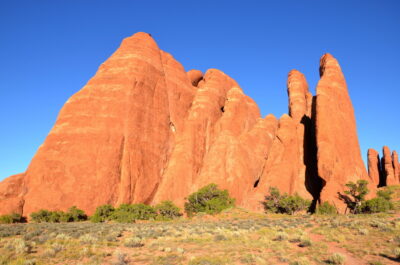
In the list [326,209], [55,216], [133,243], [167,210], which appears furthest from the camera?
[167,210]

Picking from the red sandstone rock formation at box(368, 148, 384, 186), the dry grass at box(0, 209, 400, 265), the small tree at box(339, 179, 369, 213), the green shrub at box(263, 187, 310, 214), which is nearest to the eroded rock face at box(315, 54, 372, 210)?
the small tree at box(339, 179, 369, 213)

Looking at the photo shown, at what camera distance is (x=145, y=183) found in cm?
4472

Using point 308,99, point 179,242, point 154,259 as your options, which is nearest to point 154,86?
point 308,99

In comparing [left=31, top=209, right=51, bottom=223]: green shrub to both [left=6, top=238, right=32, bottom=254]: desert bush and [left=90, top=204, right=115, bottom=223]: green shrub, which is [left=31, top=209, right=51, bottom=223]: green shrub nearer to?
[left=90, top=204, right=115, bottom=223]: green shrub

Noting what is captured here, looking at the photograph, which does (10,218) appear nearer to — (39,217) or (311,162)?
(39,217)

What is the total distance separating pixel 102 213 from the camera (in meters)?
35.9

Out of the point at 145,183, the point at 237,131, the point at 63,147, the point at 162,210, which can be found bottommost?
the point at 162,210

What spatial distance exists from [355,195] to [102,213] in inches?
1330

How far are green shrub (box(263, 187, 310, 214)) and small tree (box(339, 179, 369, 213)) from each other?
5.23 meters

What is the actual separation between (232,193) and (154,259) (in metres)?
33.6

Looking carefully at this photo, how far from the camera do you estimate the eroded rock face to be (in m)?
41.6

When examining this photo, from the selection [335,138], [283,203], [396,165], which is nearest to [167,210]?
[283,203]

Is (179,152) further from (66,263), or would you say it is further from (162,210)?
(66,263)

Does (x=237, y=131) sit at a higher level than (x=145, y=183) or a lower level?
higher
